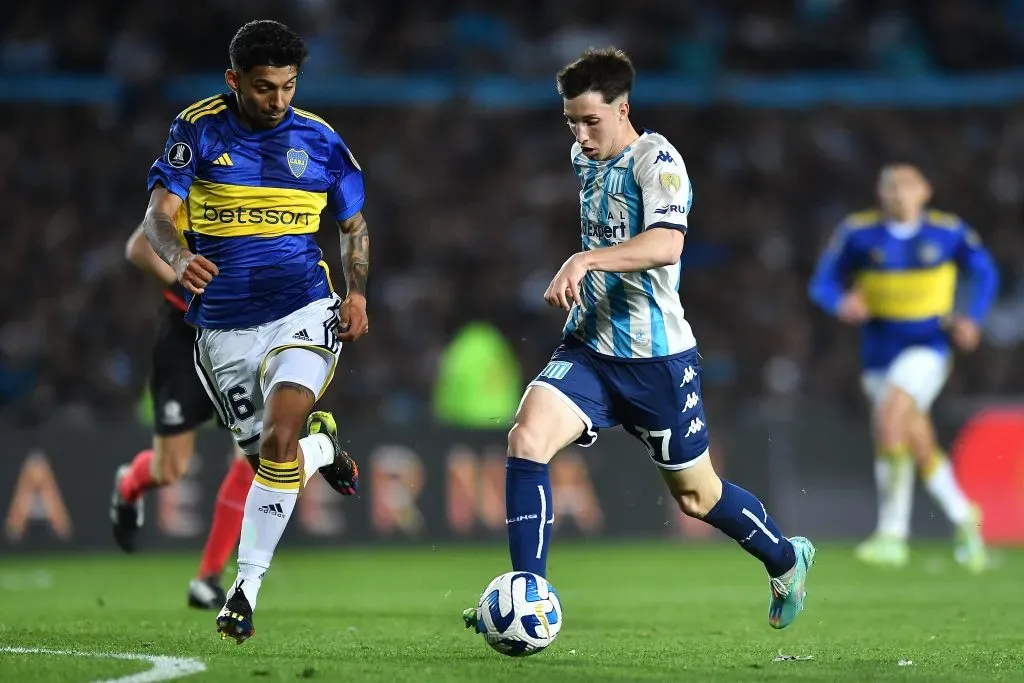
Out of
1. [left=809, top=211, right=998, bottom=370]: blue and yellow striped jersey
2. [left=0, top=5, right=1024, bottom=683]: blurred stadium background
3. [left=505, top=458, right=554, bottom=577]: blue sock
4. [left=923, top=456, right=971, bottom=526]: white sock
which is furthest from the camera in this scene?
[left=809, top=211, right=998, bottom=370]: blue and yellow striped jersey

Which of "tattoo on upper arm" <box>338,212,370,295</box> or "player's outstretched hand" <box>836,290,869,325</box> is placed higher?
"tattoo on upper arm" <box>338,212,370,295</box>

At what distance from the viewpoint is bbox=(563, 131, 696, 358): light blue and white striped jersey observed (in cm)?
585

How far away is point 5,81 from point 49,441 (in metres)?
6.67

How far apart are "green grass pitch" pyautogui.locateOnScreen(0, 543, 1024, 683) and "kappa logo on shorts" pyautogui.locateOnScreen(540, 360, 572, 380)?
39.6 inches

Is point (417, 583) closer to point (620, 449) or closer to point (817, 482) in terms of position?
point (620, 449)

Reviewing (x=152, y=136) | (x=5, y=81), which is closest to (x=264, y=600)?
(x=152, y=136)

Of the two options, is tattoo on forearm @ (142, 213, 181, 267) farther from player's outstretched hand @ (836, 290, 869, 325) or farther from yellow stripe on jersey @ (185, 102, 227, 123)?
player's outstretched hand @ (836, 290, 869, 325)

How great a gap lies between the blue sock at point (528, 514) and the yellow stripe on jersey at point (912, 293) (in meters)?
6.24

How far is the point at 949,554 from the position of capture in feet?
40.4

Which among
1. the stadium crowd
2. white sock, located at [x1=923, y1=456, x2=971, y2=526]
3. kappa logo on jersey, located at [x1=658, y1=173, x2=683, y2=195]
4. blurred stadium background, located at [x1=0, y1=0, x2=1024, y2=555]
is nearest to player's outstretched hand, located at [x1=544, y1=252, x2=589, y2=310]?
kappa logo on jersey, located at [x1=658, y1=173, x2=683, y2=195]

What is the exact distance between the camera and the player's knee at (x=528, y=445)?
221 inches

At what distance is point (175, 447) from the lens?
8023 mm

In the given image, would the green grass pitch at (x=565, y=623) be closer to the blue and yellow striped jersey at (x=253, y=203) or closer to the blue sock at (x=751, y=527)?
the blue sock at (x=751, y=527)

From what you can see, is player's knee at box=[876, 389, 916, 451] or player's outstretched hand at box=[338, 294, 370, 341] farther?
player's knee at box=[876, 389, 916, 451]
